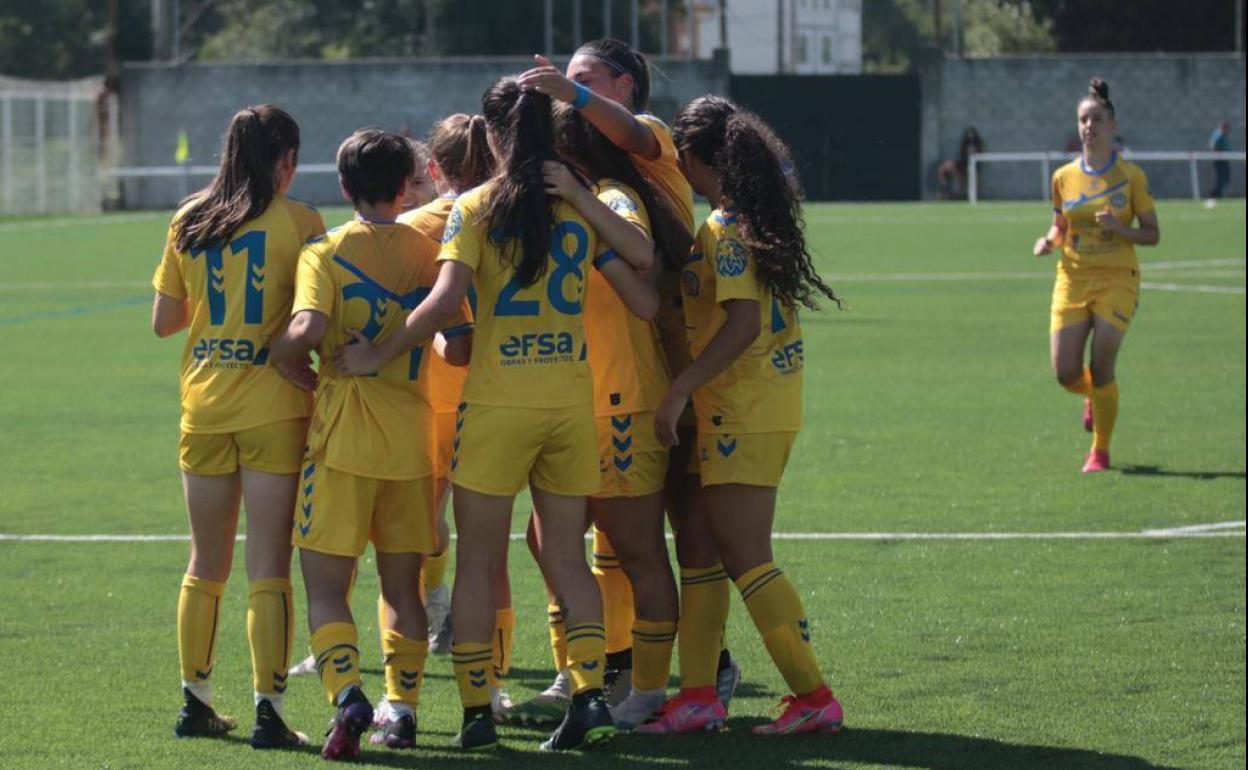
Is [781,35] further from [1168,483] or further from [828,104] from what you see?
[1168,483]

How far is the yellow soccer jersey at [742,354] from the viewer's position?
18.6ft

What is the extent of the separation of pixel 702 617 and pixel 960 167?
45.8m

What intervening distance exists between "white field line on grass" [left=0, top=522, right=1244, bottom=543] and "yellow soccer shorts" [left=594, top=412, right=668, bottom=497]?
11.0ft

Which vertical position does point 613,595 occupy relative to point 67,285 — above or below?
below

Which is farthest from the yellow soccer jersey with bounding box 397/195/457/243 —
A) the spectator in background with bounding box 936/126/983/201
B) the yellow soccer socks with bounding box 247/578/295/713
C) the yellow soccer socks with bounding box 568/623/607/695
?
the spectator in background with bounding box 936/126/983/201

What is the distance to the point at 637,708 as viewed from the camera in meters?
6.00

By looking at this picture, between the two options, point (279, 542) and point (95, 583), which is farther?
point (95, 583)

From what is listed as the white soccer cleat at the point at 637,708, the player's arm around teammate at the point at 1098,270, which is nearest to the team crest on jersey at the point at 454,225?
the white soccer cleat at the point at 637,708

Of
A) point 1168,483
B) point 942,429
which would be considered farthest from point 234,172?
point 942,429

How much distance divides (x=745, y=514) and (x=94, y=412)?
9136mm

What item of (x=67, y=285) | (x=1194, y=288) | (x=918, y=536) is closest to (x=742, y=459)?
(x=918, y=536)

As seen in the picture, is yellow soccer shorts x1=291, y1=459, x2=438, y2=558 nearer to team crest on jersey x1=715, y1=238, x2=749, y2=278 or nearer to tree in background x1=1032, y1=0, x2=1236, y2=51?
team crest on jersey x1=715, y1=238, x2=749, y2=278

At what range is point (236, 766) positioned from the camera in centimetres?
546

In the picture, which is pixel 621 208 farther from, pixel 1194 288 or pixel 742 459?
pixel 1194 288
